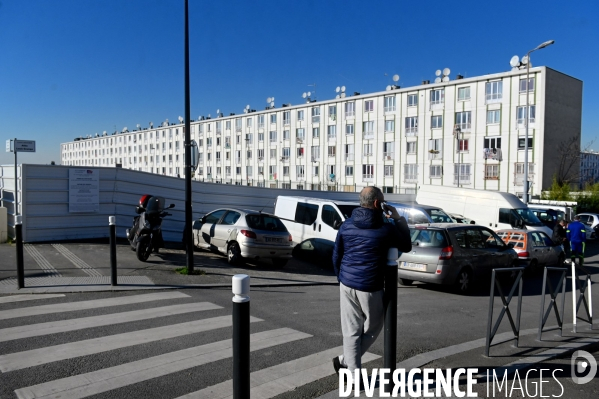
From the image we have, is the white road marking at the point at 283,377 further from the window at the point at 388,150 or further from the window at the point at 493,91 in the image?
the window at the point at 388,150

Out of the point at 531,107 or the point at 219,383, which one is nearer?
the point at 219,383

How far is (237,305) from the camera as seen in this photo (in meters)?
3.44

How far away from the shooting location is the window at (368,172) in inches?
2270

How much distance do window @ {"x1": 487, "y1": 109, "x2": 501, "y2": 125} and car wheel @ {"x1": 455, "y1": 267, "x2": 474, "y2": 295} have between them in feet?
129

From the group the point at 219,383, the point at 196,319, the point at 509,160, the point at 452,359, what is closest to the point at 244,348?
the point at 219,383

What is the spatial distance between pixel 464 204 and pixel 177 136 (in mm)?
61123

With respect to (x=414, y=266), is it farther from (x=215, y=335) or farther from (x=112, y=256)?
(x=112, y=256)

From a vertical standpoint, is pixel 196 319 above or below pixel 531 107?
below

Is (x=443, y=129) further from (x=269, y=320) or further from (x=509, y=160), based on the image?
(x=269, y=320)

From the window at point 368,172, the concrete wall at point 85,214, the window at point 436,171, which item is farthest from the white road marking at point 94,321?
the window at point 368,172

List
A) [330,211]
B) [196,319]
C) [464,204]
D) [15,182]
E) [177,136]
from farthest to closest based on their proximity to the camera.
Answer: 1. [177,136]
2. [464,204]
3. [330,211]
4. [15,182]
5. [196,319]

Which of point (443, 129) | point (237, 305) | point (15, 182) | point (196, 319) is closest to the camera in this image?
point (237, 305)

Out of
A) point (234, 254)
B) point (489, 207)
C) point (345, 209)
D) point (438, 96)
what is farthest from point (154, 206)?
point (438, 96)

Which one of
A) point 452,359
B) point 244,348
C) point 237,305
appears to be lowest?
point 452,359
